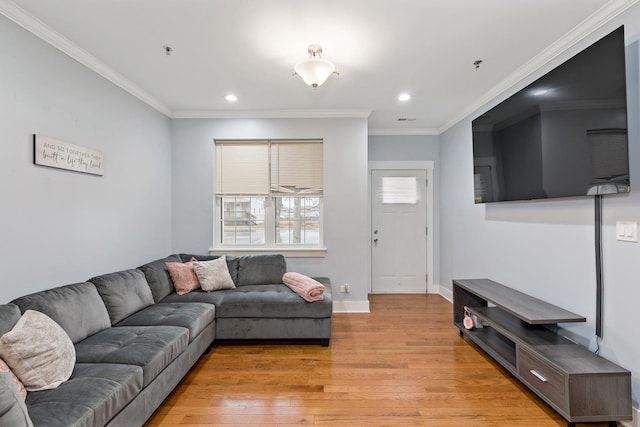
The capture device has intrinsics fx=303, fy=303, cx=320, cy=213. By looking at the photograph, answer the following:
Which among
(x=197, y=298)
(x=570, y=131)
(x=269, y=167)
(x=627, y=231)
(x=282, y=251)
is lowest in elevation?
(x=197, y=298)

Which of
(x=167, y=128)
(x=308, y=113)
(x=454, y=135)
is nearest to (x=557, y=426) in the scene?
(x=454, y=135)

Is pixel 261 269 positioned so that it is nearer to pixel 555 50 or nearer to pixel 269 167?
pixel 269 167

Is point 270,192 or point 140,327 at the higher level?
point 270,192

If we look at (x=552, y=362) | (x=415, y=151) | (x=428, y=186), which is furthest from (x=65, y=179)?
(x=428, y=186)

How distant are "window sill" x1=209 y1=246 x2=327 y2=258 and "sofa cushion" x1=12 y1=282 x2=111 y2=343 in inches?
66.1

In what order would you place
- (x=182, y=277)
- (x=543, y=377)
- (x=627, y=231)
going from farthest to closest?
(x=182, y=277), (x=543, y=377), (x=627, y=231)

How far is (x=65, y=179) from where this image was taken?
2.41m

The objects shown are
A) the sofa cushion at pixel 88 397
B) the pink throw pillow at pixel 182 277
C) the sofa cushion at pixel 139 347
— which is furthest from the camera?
the pink throw pillow at pixel 182 277

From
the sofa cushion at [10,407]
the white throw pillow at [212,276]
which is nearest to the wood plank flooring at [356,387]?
the white throw pillow at [212,276]

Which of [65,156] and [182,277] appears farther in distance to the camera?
[182,277]

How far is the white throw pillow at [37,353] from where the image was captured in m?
1.53

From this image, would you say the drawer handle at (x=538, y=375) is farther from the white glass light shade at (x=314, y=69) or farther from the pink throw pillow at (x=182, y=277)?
the pink throw pillow at (x=182, y=277)

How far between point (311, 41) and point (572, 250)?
256 centimetres

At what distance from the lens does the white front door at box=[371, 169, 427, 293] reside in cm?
485
